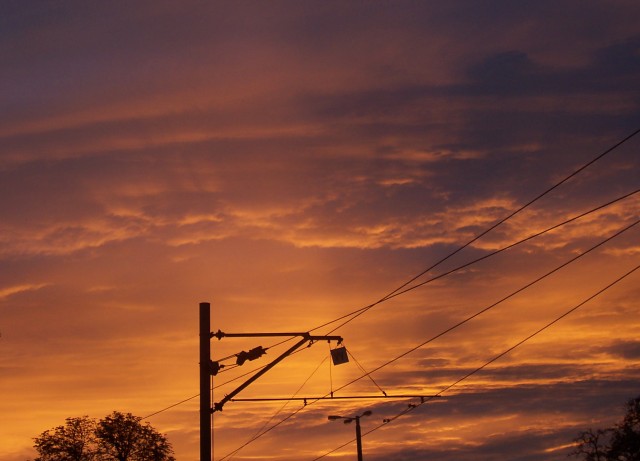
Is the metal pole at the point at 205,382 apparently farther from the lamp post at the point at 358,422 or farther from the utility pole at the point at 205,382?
the lamp post at the point at 358,422

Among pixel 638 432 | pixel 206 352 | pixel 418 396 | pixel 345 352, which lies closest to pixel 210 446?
pixel 206 352

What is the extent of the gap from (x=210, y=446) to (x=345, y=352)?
202 inches

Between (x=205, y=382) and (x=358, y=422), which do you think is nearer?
(x=205, y=382)

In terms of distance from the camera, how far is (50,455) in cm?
7631

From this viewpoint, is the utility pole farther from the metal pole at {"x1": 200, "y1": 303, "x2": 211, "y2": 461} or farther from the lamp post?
the lamp post

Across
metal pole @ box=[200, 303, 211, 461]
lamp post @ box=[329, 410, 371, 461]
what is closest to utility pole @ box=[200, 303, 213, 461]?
metal pole @ box=[200, 303, 211, 461]

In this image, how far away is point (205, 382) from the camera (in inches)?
1170

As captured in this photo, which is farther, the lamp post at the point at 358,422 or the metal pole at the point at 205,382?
the lamp post at the point at 358,422

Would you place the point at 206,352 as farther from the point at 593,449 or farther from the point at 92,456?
the point at 593,449

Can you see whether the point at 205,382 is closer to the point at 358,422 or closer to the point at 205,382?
the point at 205,382

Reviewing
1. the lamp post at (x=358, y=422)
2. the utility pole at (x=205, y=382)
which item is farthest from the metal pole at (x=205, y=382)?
the lamp post at (x=358, y=422)

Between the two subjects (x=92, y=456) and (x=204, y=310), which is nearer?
(x=204, y=310)

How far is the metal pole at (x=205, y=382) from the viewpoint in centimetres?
2897

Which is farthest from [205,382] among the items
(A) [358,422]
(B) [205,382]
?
(A) [358,422]
